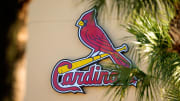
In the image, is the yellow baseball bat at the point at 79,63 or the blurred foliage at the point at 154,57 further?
the yellow baseball bat at the point at 79,63

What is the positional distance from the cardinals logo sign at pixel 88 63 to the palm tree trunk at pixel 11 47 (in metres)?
8.33

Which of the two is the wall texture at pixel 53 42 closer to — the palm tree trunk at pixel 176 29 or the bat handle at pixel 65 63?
the bat handle at pixel 65 63

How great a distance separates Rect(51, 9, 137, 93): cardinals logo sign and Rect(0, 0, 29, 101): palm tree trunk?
8.33 metres

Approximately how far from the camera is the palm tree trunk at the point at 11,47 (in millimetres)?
3385

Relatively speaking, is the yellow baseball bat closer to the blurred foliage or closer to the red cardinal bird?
the red cardinal bird

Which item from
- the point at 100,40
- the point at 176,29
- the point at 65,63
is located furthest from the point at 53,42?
the point at 176,29

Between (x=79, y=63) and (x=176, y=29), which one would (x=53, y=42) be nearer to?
(x=79, y=63)

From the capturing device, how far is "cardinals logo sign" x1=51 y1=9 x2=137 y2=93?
39.0 ft

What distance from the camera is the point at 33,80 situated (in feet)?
40.7

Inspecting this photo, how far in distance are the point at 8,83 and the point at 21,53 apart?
28cm

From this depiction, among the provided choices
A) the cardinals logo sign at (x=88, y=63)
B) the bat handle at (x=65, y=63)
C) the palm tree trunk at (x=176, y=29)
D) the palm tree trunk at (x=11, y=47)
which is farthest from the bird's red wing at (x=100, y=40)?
the palm tree trunk at (x=11, y=47)

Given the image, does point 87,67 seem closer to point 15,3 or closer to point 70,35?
Result: point 70,35

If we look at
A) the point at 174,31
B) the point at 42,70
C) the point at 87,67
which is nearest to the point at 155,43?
the point at 174,31

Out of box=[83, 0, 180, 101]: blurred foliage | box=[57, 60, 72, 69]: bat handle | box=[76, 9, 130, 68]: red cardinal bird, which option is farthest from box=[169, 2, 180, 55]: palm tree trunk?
box=[57, 60, 72, 69]: bat handle
